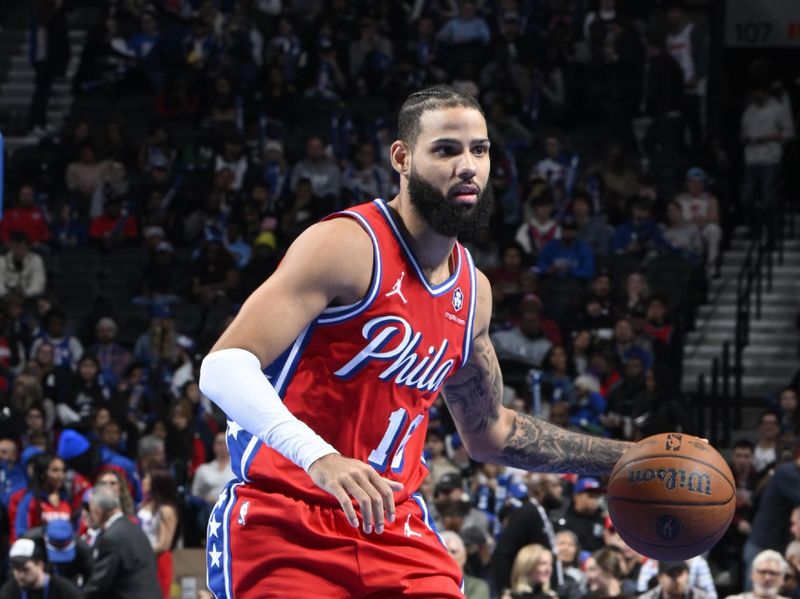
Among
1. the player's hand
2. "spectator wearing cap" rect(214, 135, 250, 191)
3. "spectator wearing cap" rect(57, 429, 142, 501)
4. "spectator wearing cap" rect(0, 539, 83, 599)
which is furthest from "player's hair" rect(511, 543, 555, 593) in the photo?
"spectator wearing cap" rect(214, 135, 250, 191)

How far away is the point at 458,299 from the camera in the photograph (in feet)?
16.6

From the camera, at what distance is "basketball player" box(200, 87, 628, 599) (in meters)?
4.54

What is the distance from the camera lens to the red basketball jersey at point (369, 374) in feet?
15.4

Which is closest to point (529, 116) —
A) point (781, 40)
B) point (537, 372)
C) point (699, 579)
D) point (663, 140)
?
point (663, 140)

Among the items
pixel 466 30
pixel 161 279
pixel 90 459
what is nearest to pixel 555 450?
pixel 90 459

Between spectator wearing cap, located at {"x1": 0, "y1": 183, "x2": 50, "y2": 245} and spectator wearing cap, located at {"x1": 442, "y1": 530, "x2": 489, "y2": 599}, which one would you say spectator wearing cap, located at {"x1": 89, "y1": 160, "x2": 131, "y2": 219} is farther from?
spectator wearing cap, located at {"x1": 442, "y1": 530, "x2": 489, "y2": 599}

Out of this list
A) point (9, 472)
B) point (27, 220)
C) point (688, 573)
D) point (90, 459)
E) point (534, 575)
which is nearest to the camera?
point (688, 573)

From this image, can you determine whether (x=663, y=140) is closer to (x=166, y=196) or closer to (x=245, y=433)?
(x=166, y=196)

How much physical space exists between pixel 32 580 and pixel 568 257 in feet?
24.4

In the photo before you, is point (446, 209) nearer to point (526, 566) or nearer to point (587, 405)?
point (526, 566)

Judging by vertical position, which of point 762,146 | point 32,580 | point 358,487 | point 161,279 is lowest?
point 32,580

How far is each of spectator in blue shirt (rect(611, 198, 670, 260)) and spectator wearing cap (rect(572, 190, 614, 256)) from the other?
0.09 m

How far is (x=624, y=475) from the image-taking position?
17.0ft

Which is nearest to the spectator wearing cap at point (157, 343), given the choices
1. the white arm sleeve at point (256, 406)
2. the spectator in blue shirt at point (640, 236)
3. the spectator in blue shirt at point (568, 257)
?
the spectator in blue shirt at point (568, 257)
